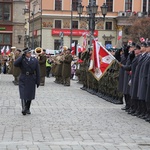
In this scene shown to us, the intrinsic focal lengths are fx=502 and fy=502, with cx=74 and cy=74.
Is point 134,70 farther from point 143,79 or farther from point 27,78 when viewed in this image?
point 27,78

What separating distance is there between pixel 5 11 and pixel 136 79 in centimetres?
4608

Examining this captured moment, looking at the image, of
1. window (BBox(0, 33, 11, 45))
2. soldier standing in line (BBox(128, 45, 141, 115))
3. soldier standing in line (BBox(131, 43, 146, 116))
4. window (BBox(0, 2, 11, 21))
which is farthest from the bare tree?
soldier standing in line (BBox(131, 43, 146, 116))

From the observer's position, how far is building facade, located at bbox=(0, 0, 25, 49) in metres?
56.8

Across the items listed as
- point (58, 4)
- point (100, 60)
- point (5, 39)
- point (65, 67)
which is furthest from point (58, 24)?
point (100, 60)

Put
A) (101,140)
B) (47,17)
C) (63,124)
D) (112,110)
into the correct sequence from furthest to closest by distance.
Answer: (47,17) < (112,110) < (63,124) < (101,140)

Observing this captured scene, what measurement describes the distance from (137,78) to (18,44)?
45039 millimetres

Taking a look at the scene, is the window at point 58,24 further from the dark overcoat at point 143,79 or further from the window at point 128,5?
the dark overcoat at point 143,79

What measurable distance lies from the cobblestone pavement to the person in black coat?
39 centimetres

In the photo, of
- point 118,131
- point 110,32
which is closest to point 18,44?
point 110,32

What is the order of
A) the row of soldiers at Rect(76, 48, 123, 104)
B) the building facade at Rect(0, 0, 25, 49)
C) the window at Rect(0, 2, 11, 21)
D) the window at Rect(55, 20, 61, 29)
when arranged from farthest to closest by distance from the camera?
the window at Rect(55, 20, 61, 29), the window at Rect(0, 2, 11, 21), the building facade at Rect(0, 0, 25, 49), the row of soldiers at Rect(76, 48, 123, 104)

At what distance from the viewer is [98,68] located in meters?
17.1

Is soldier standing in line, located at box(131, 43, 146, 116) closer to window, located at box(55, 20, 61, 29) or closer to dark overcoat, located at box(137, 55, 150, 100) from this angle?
dark overcoat, located at box(137, 55, 150, 100)

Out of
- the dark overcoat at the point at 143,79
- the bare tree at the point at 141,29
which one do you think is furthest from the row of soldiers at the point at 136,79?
the bare tree at the point at 141,29

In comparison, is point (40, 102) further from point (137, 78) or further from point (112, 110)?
point (137, 78)
